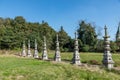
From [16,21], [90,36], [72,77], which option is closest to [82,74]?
[72,77]

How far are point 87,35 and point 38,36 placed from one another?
1355cm

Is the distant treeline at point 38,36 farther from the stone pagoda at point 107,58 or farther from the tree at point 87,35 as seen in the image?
the stone pagoda at point 107,58

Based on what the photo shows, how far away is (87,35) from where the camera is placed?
74125mm

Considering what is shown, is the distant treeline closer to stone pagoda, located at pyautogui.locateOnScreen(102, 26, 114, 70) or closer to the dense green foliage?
the dense green foliage

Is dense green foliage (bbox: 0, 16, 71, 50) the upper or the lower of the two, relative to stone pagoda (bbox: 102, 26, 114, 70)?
upper

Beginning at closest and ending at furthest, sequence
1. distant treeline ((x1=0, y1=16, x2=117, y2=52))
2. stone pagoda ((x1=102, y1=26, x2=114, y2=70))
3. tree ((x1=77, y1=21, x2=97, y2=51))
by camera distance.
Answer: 1. stone pagoda ((x1=102, y1=26, x2=114, y2=70))
2. distant treeline ((x1=0, y1=16, x2=117, y2=52))
3. tree ((x1=77, y1=21, x2=97, y2=51))

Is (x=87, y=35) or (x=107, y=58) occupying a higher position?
(x=87, y=35)

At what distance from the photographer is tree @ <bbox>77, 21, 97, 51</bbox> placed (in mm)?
71556

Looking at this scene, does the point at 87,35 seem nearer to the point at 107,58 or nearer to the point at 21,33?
the point at 21,33

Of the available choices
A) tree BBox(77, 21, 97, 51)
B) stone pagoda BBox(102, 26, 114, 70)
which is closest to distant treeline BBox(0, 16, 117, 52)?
tree BBox(77, 21, 97, 51)

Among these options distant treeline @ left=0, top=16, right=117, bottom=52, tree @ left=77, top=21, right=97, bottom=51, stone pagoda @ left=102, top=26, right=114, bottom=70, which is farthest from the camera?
tree @ left=77, top=21, right=97, bottom=51

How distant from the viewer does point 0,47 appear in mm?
69625

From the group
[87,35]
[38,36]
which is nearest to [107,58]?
[38,36]

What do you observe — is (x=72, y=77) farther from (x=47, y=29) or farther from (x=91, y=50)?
(x=47, y=29)
